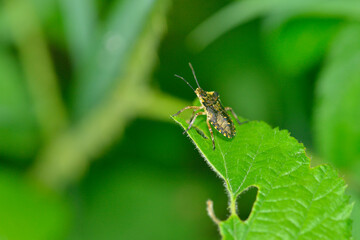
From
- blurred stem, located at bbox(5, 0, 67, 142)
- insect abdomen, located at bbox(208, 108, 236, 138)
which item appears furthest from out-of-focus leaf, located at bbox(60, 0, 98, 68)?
insect abdomen, located at bbox(208, 108, 236, 138)

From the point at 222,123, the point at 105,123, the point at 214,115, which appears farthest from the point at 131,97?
the point at 222,123

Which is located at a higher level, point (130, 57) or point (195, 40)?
point (195, 40)

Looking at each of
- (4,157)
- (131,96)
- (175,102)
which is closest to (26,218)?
(4,157)

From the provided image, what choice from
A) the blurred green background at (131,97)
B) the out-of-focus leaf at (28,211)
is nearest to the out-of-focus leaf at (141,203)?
the blurred green background at (131,97)

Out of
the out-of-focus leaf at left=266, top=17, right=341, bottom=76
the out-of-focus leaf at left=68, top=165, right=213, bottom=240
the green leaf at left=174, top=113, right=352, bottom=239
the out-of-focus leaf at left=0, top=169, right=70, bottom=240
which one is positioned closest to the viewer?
the green leaf at left=174, top=113, right=352, bottom=239

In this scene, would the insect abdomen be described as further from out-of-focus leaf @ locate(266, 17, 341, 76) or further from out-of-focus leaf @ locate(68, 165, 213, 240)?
out-of-focus leaf @ locate(68, 165, 213, 240)

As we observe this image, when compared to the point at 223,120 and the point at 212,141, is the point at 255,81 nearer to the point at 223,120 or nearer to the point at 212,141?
the point at 223,120
